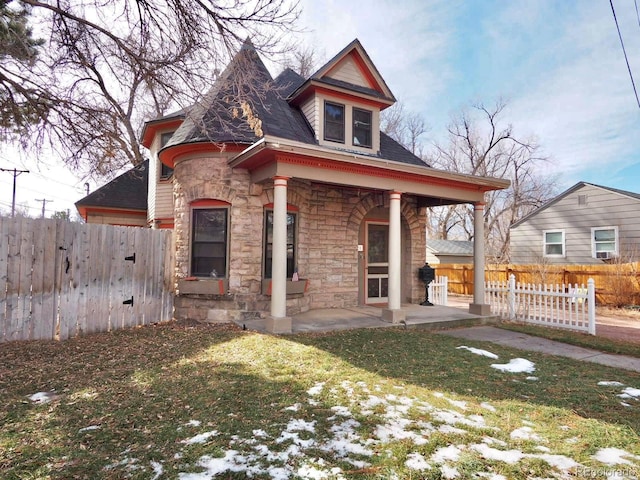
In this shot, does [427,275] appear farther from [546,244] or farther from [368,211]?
[546,244]

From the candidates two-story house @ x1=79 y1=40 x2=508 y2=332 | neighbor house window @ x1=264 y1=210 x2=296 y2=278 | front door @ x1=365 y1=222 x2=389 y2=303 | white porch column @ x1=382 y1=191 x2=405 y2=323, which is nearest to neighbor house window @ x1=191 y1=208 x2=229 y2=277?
two-story house @ x1=79 y1=40 x2=508 y2=332

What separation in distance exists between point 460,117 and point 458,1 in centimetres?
2167

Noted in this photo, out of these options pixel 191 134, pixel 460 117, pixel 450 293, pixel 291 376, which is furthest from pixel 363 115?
pixel 460 117

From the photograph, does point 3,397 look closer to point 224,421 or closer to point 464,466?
point 224,421

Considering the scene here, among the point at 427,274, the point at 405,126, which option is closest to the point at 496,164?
the point at 405,126

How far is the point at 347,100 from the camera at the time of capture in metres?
9.50

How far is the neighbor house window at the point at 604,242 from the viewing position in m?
14.5

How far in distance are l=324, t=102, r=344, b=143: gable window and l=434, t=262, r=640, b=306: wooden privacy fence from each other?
7374 millimetres

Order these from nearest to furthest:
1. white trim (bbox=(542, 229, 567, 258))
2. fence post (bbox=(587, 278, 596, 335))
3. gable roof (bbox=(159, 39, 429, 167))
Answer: gable roof (bbox=(159, 39, 429, 167)) < fence post (bbox=(587, 278, 596, 335)) < white trim (bbox=(542, 229, 567, 258))

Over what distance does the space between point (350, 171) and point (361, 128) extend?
3.01 m

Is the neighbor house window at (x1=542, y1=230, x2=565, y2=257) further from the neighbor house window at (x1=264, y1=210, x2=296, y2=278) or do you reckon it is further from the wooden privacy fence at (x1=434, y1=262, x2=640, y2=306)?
the neighbor house window at (x1=264, y1=210, x2=296, y2=278)

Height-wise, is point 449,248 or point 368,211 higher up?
point 368,211

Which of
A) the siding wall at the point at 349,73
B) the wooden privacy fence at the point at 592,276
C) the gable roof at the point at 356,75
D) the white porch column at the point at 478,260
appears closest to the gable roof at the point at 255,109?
the gable roof at the point at 356,75

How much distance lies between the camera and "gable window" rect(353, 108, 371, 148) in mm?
9688
